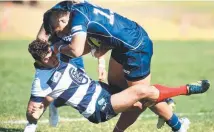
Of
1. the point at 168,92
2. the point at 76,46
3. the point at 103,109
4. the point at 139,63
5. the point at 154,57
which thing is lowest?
the point at 154,57

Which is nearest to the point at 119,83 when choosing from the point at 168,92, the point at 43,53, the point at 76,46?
the point at 168,92

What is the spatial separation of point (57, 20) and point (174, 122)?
6.89 feet

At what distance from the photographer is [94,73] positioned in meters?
19.7

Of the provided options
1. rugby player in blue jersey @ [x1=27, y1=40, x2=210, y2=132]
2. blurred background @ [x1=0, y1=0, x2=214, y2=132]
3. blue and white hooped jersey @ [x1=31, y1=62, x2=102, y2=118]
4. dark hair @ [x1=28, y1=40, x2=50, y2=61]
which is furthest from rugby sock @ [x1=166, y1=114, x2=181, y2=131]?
dark hair @ [x1=28, y1=40, x2=50, y2=61]

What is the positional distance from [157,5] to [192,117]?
42.8m

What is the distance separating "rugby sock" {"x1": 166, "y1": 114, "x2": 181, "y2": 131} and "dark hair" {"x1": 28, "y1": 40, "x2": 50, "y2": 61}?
1969 millimetres

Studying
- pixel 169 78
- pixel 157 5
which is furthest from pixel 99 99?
pixel 157 5

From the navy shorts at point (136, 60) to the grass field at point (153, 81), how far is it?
1.85 metres

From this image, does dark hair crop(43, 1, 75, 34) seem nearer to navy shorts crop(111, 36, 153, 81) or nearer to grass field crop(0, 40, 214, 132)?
navy shorts crop(111, 36, 153, 81)

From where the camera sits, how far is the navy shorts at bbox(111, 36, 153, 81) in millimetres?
7781

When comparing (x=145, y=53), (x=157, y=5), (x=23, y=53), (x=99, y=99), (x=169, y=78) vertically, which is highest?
(x=145, y=53)

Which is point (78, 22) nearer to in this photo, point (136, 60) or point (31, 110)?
point (136, 60)

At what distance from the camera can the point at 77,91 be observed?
24.9ft

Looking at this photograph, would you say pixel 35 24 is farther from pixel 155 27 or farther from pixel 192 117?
pixel 192 117
